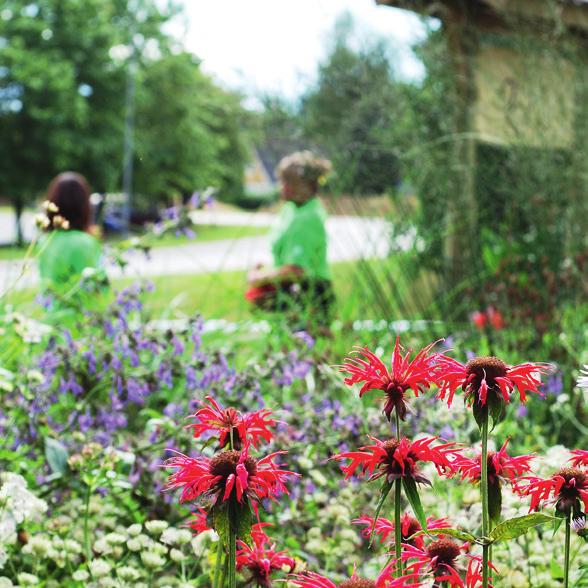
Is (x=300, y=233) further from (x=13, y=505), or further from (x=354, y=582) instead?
(x=354, y=582)

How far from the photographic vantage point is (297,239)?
206 inches

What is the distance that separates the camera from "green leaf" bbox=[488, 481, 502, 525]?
4.27ft

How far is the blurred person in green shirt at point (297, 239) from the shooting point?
488cm

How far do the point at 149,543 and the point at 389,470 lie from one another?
89cm

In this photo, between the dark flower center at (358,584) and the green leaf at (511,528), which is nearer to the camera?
the dark flower center at (358,584)

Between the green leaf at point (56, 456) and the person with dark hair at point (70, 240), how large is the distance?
2432 millimetres

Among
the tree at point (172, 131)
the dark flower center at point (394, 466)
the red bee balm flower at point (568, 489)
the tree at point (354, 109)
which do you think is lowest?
the red bee balm flower at point (568, 489)

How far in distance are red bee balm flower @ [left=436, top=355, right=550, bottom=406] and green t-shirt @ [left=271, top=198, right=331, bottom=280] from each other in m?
3.85

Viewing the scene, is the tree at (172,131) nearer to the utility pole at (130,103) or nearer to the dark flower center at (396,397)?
the utility pole at (130,103)

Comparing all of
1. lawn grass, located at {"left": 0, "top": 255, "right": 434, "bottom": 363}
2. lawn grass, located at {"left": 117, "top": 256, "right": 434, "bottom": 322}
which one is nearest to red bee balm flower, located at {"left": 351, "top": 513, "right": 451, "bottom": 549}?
lawn grass, located at {"left": 0, "top": 255, "right": 434, "bottom": 363}

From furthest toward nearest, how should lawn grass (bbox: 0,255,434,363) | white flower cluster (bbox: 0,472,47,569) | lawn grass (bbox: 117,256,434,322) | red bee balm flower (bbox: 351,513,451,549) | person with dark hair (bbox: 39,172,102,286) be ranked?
person with dark hair (bbox: 39,172,102,286)
lawn grass (bbox: 117,256,434,322)
lawn grass (bbox: 0,255,434,363)
white flower cluster (bbox: 0,472,47,569)
red bee balm flower (bbox: 351,513,451,549)

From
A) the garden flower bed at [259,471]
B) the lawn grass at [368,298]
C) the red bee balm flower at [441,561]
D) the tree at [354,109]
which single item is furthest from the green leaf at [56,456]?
the tree at [354,109]

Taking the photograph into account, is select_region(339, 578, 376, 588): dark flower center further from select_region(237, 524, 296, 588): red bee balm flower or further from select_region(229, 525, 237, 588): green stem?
select_region(237, 524, 296, 588): red bee balm flower

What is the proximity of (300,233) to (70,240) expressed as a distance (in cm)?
127
